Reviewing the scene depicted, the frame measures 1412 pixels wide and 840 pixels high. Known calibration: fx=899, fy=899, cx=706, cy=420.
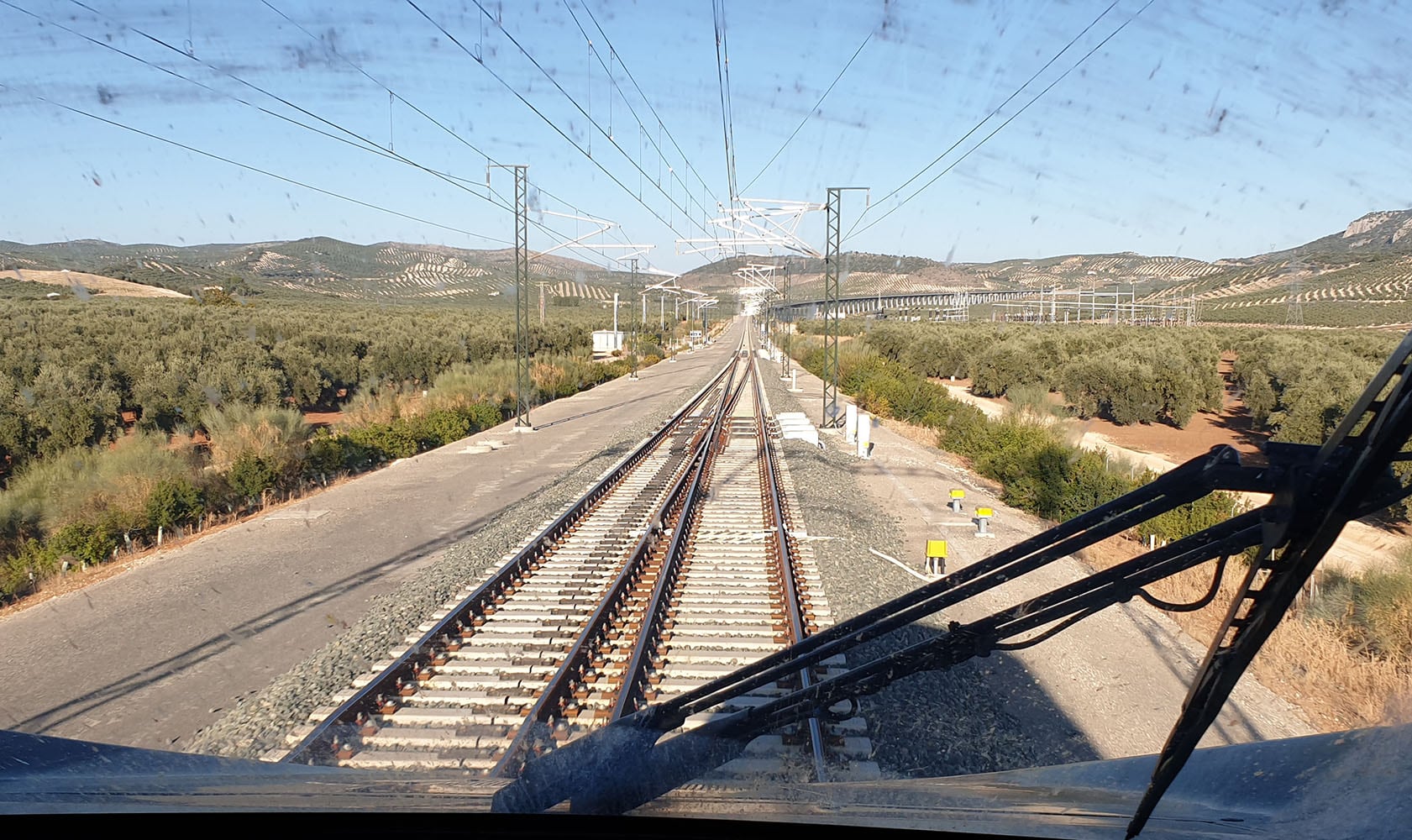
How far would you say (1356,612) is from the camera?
750cm

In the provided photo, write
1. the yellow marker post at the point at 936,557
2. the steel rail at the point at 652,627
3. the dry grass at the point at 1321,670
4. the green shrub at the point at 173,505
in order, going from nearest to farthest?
the dry grass at the point at 1321,670 < the steel rail at the point at 652,627 < the yellow marker post at the point at 936,557 < the green shrub at the point at 173,505

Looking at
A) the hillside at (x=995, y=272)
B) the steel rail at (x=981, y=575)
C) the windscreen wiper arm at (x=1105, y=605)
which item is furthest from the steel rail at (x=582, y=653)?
the hillside at (x=995, y=272)

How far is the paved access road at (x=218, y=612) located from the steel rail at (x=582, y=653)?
224 cm

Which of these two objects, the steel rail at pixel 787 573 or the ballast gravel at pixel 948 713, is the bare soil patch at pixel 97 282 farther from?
the ballast gravel at pixel 948 713

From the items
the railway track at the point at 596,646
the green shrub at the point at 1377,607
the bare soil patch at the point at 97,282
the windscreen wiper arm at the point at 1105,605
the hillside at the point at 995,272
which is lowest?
the railway track at the point at 596,646

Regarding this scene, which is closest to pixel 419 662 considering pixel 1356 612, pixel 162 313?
pixel 1356 612

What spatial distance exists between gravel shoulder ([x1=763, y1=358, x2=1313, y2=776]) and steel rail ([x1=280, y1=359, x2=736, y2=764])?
3.23 meters

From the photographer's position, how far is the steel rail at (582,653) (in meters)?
5.30

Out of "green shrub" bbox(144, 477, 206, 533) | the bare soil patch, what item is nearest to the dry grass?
"green shrub" bbox(144, 477, 206, 533)

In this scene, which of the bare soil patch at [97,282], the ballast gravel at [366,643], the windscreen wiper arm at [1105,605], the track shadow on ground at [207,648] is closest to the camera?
the windscreen wiper arm at [1105,605]

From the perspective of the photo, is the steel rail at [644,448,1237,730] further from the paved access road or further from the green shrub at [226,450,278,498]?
the green shrub at [226,450,278,498]

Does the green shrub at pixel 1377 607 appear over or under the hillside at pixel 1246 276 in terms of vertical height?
under

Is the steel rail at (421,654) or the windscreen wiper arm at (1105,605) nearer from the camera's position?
the windscreen wiper arm at (1105,605)

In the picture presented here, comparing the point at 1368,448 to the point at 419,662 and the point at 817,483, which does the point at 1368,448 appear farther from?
the point at 817,483
